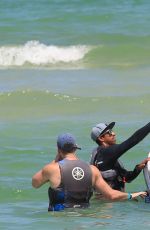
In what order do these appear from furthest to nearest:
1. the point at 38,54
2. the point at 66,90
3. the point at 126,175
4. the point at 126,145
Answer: the point at 38,54 → the point at 66,90 → the point at 126,175 → the point at 126,145

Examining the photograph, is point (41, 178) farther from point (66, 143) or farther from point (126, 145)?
point (126, 145)

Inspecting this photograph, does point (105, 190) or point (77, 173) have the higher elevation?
point (77, 173)

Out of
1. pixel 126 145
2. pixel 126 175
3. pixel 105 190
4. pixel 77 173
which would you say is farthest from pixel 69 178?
pixel 126 175

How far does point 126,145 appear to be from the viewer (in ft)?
29.6

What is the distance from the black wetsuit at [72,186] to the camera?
8.45m

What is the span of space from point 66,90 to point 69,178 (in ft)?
29.0

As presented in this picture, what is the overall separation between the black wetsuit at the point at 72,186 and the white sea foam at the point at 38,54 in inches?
607

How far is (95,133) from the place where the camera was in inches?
371

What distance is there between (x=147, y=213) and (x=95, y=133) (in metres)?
1.11

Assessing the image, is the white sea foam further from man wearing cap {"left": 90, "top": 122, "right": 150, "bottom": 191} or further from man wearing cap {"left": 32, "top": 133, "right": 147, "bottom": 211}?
man wearing cap {"left": 32, "top": 133, "right": 147, "bottom": 211}

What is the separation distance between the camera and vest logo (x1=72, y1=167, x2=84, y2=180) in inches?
A: 332

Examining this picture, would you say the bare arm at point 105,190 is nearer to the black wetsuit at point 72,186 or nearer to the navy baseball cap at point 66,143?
the black wetsuit at point 72,186

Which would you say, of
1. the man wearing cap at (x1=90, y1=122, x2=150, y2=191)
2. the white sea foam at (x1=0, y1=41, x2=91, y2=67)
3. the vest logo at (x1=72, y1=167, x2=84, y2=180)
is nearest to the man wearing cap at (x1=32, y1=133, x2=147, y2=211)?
the vest logo at (x1=72, y1=167, x2=84, y2=180)

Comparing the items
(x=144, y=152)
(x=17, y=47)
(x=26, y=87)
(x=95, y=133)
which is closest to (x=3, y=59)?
(x=17, y=47)
